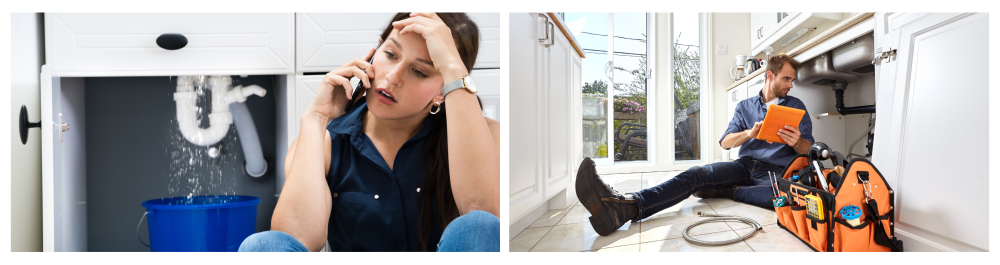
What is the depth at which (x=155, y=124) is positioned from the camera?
127cm

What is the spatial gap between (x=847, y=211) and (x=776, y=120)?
0.27 metres

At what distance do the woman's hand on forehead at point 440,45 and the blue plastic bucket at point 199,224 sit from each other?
2.23ft

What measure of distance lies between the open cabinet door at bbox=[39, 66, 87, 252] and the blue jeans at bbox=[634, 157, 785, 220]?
1672mm

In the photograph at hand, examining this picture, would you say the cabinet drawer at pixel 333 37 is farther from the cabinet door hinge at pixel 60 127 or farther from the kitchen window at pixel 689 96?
the kitchen window at pixel 689 96

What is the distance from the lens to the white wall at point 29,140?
3.78 ft

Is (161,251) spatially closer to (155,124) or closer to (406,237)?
(155,124)

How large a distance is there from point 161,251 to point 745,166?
1670mm

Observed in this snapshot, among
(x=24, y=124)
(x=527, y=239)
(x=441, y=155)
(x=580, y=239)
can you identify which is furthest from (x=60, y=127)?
(x=580, y=239)

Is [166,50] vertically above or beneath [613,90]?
above

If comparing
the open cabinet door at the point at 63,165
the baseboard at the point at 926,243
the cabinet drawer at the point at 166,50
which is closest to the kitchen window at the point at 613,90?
the baseboard at the point at 926,243

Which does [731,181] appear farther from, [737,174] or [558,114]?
[558,114]

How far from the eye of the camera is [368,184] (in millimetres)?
1117

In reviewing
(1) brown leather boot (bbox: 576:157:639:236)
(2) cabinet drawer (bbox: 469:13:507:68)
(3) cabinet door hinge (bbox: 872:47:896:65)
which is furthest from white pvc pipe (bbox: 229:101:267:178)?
(3) cabinet door hinge (bbox: 872:47:896:65)
